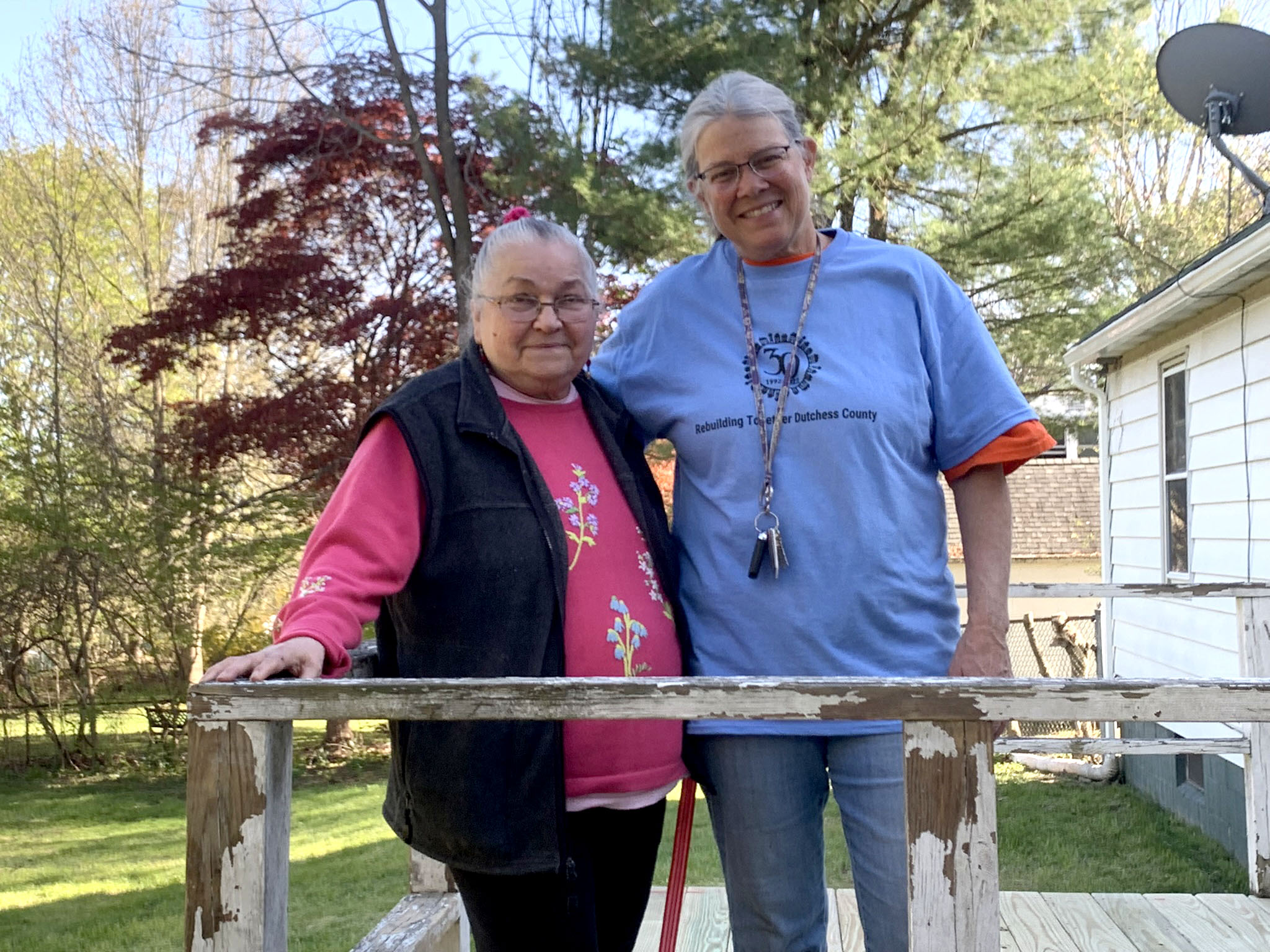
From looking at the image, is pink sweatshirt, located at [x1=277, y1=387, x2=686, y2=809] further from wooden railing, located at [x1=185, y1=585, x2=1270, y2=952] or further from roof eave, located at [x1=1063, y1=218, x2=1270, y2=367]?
roof eave, located at [x1=1063, y1=218, x2=1270, y2=367]

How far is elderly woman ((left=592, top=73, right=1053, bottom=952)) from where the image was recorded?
1.84 metres

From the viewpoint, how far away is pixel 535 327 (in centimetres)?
191

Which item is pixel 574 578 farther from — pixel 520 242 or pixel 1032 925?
pixel 1032 925

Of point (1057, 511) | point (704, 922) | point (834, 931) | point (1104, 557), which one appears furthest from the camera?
point (1057, 511)

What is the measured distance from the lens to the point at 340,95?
8.71 meters

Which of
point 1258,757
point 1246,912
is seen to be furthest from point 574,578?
point 1258,757

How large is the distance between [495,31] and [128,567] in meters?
4.76

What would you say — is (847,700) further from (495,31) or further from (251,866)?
(495,31)

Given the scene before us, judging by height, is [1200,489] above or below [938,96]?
below

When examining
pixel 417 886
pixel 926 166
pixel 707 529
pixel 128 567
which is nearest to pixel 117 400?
pixel 128 567

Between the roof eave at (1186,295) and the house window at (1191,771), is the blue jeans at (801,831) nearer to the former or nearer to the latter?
the roof eave at (1186,295)

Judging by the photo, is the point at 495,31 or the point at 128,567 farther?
the point at 128,567

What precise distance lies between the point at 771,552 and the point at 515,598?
1.26ft

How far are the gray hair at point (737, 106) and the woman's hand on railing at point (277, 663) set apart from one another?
0.98m
